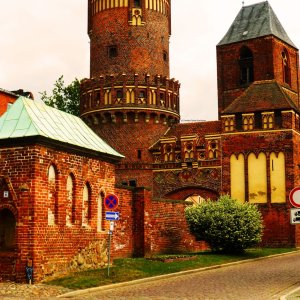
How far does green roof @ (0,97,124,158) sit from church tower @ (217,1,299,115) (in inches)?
922

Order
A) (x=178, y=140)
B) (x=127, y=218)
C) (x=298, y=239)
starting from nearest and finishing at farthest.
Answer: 1. (x=127, y=218)
2. (x=298, y=239)
3. (x=178, y=140)

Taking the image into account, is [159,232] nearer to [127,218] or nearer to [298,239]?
[127,218]

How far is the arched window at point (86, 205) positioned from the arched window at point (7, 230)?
272cm

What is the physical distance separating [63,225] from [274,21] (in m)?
31.2

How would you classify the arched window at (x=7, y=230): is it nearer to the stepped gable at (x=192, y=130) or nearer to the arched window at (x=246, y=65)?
the stepped gable at (x=192, y=130)

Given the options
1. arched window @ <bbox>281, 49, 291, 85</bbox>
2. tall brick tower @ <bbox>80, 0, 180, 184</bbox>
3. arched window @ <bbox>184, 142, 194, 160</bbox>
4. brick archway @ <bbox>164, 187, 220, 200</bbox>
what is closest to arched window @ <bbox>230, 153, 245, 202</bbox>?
brick archway @ <bbox>164, 187, 220, 200</bbox>

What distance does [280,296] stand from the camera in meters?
15.1

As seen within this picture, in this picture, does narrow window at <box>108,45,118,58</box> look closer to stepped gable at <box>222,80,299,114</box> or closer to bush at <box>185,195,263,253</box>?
stepped gable at <box>222,80,299,114</box>

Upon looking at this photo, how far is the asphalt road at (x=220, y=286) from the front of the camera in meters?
15.7

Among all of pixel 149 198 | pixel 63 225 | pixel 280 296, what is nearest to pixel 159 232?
pixel 149 198

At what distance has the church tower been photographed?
43594 mm

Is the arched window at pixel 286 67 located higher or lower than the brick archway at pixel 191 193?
higher

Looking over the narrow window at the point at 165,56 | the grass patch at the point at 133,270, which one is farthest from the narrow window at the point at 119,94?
the grass patch at the point at 133,270

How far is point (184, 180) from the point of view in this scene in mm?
40062
